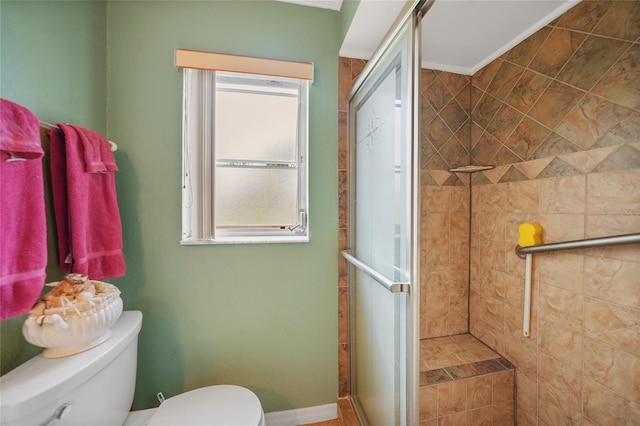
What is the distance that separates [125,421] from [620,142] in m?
2.20

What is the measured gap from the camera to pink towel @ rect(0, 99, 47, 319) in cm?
59

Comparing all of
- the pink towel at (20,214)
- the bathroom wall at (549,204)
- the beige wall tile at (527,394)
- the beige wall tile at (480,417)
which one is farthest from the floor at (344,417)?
the pink towel at (20,214)

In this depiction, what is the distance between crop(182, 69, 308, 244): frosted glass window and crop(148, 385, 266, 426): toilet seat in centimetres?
63

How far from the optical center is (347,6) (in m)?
1.15

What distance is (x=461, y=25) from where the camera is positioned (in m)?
1.19

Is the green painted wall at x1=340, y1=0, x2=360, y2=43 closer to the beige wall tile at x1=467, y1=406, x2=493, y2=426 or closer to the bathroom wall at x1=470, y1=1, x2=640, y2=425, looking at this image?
the bathroom wall at x1=470, y1=1, x2=640, y2=425

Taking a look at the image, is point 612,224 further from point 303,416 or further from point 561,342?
point 303,416

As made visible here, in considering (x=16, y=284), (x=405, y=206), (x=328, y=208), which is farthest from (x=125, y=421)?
(x=405, y=206)

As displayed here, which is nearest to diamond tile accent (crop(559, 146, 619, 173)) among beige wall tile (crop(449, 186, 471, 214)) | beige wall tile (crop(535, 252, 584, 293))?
beige wall tile (crop(535, 252, 584, 293))

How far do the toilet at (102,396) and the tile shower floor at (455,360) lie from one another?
882 millimetres

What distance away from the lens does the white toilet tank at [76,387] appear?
0.55 metres

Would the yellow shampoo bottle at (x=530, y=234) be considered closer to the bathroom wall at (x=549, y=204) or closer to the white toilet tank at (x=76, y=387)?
the bathroom wall at (x=549, y=204)

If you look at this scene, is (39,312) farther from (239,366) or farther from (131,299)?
(239,366)

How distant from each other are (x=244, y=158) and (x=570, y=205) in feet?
5.17
